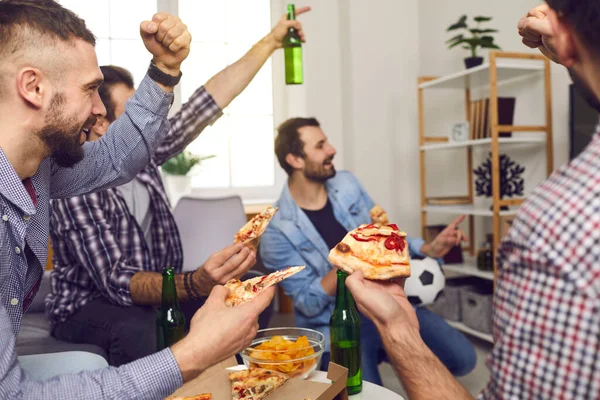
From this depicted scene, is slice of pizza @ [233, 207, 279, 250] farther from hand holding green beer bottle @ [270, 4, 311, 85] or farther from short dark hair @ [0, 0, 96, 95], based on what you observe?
hand holding green beer bottle @ [270, 4, 311, 85]

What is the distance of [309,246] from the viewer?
2.50 metres

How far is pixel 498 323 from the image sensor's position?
748 millimetres

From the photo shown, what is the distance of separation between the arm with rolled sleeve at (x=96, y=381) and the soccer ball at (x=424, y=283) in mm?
1669

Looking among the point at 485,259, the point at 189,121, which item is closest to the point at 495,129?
the point at 485,259

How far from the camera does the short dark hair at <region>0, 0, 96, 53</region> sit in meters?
1.17

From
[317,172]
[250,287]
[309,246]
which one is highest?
[317,172]

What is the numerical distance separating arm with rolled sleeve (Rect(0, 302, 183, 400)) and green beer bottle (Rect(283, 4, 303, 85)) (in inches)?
66.6

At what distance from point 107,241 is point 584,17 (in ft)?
5.65

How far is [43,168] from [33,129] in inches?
9.5

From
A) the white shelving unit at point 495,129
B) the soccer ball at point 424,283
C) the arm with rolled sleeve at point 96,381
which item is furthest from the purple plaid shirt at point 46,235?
the white shelving unit at point 495,129

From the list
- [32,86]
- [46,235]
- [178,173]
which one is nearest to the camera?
[32,86]

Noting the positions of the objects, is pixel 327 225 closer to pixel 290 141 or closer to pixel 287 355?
pixel 290 141

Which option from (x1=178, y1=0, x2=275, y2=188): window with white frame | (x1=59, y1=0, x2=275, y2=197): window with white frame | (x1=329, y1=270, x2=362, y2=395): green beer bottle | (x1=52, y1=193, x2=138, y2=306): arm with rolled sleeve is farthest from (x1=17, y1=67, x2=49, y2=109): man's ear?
(x1=178, y1=0, x2=275, y2=188): window with white frame

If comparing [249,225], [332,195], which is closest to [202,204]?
[332,195]
